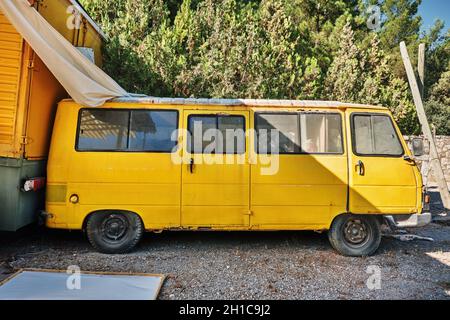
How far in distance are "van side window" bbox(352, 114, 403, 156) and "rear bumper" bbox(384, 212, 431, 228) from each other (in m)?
0.96

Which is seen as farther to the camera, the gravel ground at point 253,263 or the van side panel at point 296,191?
the van side panel at point 296,191


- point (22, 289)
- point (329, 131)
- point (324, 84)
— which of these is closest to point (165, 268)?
point (22, 289)

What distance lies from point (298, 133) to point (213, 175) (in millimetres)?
1459

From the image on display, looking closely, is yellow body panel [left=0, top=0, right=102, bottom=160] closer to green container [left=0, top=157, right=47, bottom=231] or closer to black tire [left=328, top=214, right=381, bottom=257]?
green container [left=0, top=157, right=47, bottom=231]

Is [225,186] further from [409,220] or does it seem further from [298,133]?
[409,220]

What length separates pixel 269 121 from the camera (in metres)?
4.92

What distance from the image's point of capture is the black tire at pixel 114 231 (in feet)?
15.7

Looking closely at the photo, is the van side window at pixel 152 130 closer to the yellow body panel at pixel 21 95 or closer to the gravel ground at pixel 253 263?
the yellow body panel at pixel 21 95

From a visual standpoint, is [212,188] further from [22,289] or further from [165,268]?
[22,289]

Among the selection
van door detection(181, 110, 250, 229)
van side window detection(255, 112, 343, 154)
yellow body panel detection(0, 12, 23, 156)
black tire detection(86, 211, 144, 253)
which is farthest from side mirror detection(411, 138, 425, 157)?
yellow body panel detection(0, 12, 23, 156)

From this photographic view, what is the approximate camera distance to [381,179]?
4.82 m

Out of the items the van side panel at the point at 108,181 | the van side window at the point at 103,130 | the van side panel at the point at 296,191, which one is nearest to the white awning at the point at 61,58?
the van side window at the point at 103,130

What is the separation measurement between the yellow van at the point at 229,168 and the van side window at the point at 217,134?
2 cm
